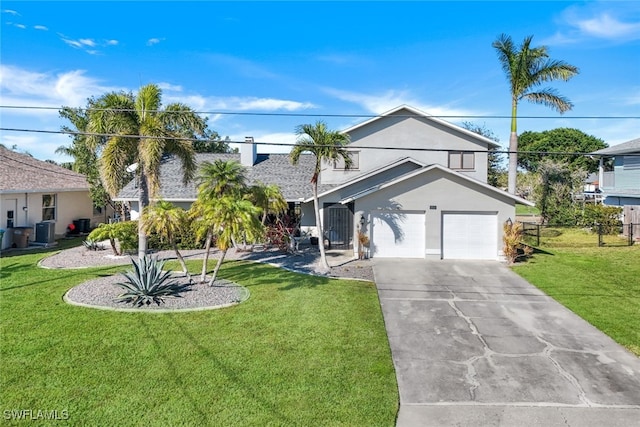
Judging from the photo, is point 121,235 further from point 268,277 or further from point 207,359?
point 207,359

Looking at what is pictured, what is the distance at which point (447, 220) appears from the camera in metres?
16.7

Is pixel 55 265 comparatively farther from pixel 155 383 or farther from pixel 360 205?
pixel 360 205

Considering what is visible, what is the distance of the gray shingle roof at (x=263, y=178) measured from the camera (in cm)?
2053

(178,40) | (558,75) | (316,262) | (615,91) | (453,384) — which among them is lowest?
(453,384)

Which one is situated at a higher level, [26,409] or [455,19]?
[455,19]

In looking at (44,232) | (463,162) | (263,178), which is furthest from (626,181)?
(44,232)

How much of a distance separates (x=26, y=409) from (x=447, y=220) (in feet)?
50.1

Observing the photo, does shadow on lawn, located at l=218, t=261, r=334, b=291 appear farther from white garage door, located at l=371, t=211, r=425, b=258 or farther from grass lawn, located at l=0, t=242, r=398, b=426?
white garage door, located at l=371, t=211, r=425, b=258

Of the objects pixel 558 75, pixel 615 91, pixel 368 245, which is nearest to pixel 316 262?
pixel 368 245

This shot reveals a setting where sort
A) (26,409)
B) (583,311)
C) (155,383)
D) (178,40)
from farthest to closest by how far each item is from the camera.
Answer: (178,40) < (583,311) < (155,383) < (26,409)

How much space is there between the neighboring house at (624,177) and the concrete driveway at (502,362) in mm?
17911

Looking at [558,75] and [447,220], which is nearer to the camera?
[447,220]

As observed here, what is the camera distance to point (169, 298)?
10172mm

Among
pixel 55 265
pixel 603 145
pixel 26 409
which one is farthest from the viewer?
pixel 603 145
